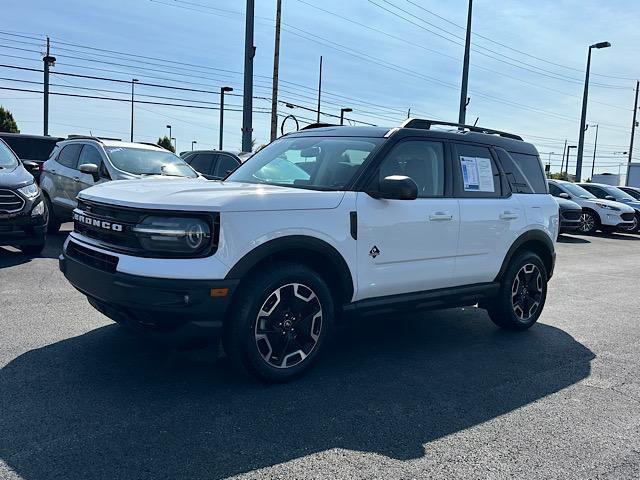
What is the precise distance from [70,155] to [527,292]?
8.27 metres

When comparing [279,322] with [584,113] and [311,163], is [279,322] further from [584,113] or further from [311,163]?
[584,113]

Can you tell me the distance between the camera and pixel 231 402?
3689mm

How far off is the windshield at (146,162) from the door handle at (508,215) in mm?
5840

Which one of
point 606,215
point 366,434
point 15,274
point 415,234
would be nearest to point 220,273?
point 366,434

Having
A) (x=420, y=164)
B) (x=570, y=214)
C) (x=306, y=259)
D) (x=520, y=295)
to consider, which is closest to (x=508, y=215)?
(x=520, y=295)

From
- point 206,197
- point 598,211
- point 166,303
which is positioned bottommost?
point 166,303

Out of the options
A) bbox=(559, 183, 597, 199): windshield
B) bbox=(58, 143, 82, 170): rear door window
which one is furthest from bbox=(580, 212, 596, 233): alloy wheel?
bbox=(58, 143, 82, 170): rear door window

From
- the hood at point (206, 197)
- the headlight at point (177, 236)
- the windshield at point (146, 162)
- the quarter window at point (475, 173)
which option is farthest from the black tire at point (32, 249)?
the quarter window at point (475, 173)

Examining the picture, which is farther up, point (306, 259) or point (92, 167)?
point (92, 167)

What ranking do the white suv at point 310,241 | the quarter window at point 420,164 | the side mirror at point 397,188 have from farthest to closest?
the quarter window at point 420,164 < the side mirror at point 397,188 < the white suv at point 310,241

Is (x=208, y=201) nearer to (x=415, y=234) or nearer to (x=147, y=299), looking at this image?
(x=147, y=299)

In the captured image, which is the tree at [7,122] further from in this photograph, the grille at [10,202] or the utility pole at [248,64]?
the grille at [10,202]

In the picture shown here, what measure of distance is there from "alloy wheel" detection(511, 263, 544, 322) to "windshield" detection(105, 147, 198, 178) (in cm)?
593

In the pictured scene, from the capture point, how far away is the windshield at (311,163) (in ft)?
14.8
